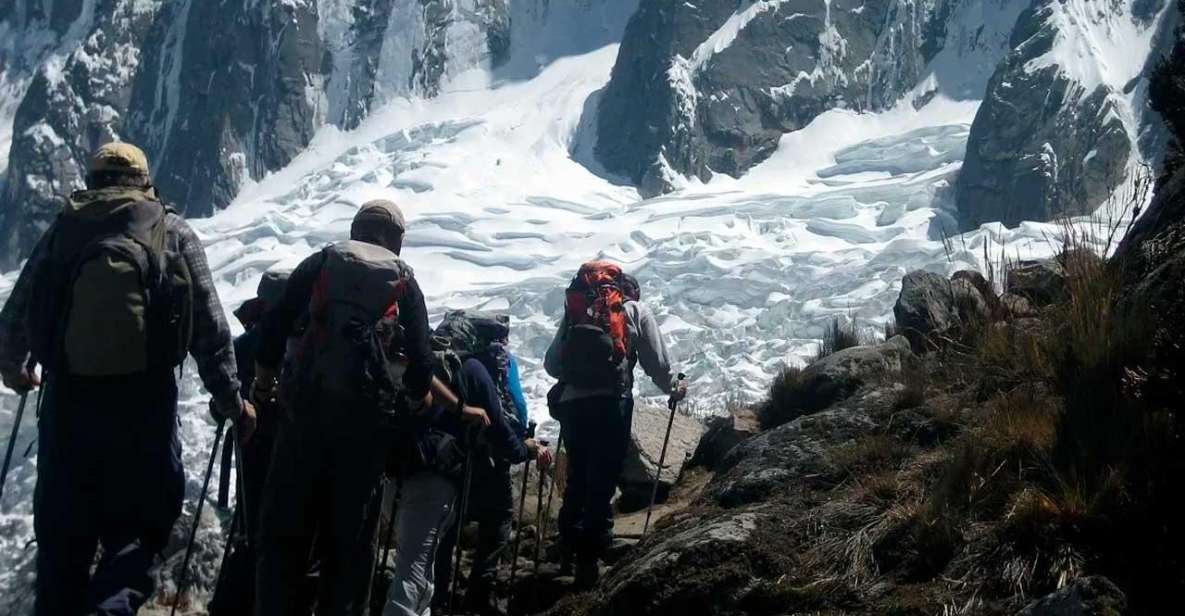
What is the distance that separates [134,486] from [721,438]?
17.8ft

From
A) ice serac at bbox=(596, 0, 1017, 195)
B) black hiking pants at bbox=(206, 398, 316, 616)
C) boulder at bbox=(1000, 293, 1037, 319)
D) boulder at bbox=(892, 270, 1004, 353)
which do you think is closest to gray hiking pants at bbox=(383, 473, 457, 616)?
black hiking pants at bbox=(206, 398, 316, 616)

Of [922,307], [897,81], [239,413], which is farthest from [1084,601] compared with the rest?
[897,81]

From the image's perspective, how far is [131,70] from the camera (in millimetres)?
86250

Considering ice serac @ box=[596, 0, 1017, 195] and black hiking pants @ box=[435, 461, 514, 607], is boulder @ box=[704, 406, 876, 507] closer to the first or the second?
black hiking pants @ box=[435, 461, 514, 607]

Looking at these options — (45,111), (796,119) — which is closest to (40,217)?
(45,111)

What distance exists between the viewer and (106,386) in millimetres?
4457

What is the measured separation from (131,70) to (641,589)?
86.9 meters

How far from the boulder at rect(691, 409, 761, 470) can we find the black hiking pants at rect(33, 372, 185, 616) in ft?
17.0

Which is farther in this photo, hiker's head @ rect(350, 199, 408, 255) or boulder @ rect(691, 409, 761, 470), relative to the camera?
boulder @ rect(691, 409, 761, 470)

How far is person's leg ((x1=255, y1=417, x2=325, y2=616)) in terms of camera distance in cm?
467

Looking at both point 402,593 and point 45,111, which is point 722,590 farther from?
point 45,111

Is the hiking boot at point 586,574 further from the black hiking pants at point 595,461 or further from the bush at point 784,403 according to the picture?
the bush at point 784,403

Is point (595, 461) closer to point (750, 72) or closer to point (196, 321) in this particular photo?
point (196, 321)

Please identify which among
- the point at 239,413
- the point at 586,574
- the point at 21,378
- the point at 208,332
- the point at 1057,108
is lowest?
the point at 1057,108
